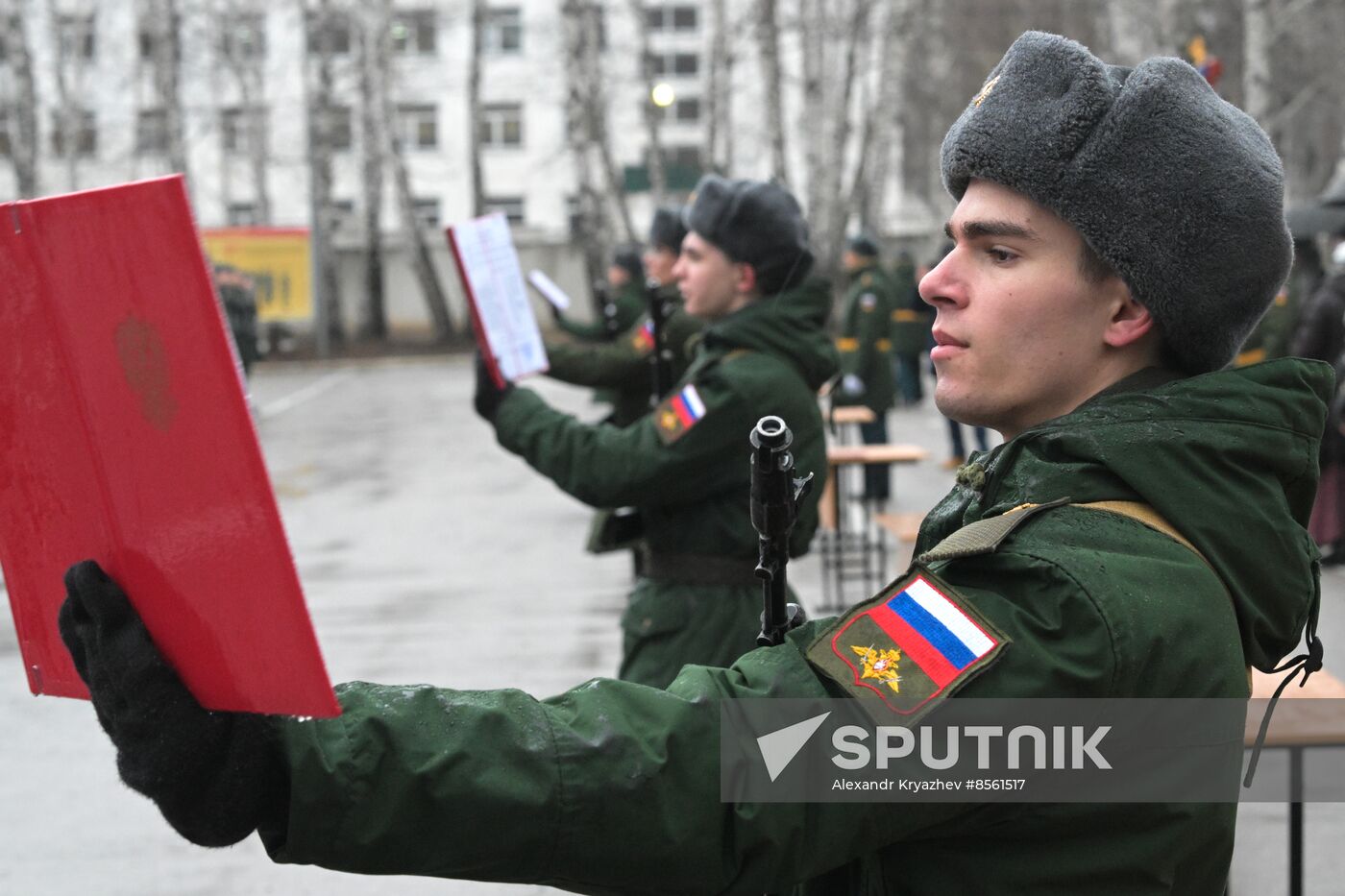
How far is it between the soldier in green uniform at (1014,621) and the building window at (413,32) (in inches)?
1404

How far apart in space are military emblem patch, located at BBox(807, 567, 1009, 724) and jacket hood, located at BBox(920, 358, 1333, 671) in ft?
0.61

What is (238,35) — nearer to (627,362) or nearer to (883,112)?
(883,112)

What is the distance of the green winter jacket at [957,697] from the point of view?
57.5 inches

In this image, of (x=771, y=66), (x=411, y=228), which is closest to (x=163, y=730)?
(x=771, y=66)

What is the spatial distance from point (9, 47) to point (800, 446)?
1159 inches

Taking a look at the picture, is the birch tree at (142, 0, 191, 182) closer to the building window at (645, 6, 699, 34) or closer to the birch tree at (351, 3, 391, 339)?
the birch tree at (351, 3, 391, 339)

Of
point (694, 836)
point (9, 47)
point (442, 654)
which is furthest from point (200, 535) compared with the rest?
point (9, 47)

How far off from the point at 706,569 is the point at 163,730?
2.71 m

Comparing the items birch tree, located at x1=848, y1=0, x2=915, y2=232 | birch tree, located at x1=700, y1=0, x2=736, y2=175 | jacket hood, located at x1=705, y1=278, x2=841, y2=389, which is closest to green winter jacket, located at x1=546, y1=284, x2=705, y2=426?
jacket hood, located at x1=705, y1=278, x2=841, y2=389

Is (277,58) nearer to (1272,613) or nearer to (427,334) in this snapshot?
(427,334)

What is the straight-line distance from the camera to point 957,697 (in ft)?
4.89

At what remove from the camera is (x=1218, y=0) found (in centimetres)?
3569

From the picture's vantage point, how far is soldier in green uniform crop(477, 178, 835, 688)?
375cm

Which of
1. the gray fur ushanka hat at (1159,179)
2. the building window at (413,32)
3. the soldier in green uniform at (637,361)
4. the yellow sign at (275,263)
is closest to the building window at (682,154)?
the building window at (413,32)
